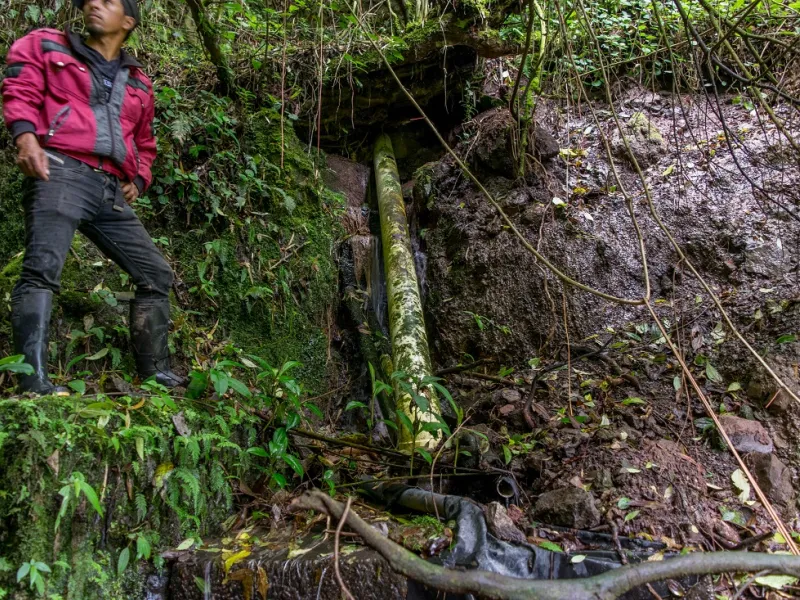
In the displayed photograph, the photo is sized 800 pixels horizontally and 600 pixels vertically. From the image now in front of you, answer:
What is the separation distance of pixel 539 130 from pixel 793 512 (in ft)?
13.9

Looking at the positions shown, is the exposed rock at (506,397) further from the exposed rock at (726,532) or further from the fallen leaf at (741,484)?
the exposed rock at (726,532)

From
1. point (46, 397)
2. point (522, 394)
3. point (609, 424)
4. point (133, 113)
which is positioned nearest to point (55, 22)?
A: point (133, 113)

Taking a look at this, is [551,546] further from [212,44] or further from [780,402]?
[212,44]

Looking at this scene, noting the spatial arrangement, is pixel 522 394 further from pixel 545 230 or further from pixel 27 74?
pixel 27 74

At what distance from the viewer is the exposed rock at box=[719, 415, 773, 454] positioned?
10.9 feet

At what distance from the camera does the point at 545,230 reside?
17.7 ft

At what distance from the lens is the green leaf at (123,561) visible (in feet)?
8.45

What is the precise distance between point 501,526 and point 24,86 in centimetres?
335

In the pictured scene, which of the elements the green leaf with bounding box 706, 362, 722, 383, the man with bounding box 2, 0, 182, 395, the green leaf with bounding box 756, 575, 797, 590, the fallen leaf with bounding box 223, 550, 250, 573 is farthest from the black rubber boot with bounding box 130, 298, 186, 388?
the green leaf with bounding box 706, 362, 722, 383

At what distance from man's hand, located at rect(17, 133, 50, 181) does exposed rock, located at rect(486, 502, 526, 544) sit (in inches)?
114

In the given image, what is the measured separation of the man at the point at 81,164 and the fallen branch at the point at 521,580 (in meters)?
2.31

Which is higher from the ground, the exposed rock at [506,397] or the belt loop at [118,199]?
the belt loop at [118,199]

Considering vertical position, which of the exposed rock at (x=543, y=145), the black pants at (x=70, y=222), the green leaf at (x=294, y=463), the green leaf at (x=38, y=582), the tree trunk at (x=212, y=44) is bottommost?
the green leaf at (x=294, y=463)

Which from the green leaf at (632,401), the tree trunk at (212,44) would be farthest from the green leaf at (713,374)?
the tree trunk at (212,44)
